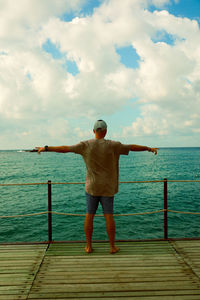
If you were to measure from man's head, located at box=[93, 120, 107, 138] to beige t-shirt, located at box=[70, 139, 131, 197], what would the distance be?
0.12 m

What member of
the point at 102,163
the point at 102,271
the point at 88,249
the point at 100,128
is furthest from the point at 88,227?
the point at 100,128

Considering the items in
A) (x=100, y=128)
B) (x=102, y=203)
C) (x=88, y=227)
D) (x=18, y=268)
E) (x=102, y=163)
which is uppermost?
(x=100, y=128)

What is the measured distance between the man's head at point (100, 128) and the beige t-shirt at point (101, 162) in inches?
4.7

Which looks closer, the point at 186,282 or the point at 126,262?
the point at 186,282

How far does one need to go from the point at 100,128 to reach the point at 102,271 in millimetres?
2037

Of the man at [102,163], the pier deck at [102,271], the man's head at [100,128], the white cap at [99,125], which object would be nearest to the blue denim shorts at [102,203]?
the man at [102,163]

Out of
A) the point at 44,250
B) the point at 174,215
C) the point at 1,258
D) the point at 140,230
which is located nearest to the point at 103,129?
the point at 44,250

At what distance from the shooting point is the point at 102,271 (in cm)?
298

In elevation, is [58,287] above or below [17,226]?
above

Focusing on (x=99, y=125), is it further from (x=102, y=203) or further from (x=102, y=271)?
(x=102, y=271)

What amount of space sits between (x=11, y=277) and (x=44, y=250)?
815mm

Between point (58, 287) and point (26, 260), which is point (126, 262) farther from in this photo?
point (26, 260)

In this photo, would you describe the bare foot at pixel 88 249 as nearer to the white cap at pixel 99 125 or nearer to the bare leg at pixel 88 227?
the bare leg at pixel 88 227

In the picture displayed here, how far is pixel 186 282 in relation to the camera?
274 centimetres
